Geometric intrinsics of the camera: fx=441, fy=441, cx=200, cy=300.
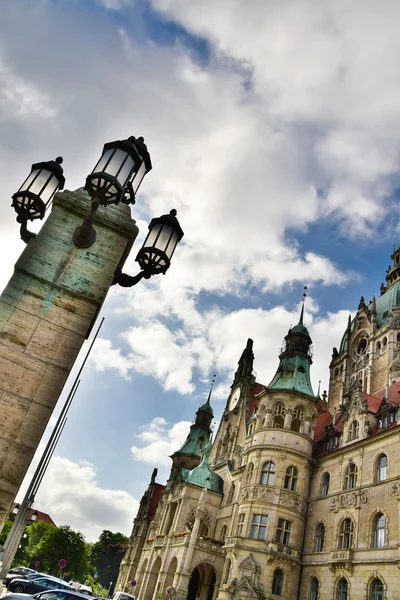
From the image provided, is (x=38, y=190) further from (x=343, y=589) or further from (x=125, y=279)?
(x=343, y=589)

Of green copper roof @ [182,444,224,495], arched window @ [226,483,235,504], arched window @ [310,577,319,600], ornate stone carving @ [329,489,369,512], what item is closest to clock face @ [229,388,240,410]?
green copper roof @ [182,444,224,495]

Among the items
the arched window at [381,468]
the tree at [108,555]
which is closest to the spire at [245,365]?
the arched window at [381,468]

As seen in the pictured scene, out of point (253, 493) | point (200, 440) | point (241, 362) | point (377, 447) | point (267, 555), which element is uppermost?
point (241, 362)

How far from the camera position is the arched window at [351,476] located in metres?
27.7

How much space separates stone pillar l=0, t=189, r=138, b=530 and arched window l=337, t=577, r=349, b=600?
25740 millimetres

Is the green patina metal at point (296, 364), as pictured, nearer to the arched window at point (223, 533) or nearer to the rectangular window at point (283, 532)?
the rectangular window at point (283, 532)

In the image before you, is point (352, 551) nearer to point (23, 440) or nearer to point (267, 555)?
point (267, 555)

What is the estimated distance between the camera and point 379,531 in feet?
78.8

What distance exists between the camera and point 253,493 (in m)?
31.0

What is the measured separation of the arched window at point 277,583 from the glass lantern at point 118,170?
2914cm

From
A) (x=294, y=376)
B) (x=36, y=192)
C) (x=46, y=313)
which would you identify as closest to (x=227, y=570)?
(x=294, y=376)

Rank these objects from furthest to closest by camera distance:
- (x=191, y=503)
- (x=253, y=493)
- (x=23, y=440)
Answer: (x=191, y=503) → (x=253, y=493) → (x=23, y=440)

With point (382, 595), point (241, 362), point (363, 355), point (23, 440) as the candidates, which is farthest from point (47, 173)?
point (363, 355)

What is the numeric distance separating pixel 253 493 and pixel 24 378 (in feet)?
94.5
